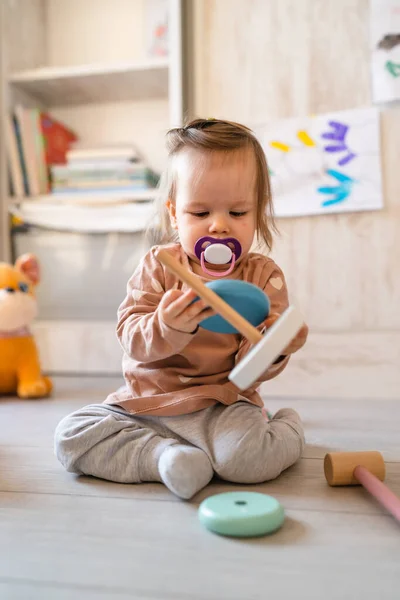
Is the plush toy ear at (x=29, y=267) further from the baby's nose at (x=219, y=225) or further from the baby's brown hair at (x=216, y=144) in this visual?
the baby's nose at (x=219, y=225)

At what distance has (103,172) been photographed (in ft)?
5.51

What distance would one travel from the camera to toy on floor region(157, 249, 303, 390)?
0.56 metres

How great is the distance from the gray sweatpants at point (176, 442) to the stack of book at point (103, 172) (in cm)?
98

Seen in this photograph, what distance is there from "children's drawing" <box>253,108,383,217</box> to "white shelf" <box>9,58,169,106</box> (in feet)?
1.46

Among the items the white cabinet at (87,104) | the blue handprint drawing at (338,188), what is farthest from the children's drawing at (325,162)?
the white cabinet at (87,104)

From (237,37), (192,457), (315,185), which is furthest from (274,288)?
(237,37)

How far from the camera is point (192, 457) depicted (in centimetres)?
69

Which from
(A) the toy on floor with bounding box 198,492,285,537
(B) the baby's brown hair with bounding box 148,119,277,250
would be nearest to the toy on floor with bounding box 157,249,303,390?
(A) the toy on floor with bounding box 198,492,285,537

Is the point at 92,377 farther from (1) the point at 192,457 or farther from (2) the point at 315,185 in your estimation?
(1) the point at 192,457

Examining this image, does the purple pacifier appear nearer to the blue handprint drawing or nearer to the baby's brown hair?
the baby's brown hair

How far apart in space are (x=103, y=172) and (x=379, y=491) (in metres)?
1.30

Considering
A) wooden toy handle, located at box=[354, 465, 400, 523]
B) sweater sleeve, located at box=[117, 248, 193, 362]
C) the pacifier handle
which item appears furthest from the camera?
the pacifier handle

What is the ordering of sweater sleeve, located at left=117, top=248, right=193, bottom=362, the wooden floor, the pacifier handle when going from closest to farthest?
1. the wooden floor
2. sweater sleeve, located at left=117, top=248, right=193, bottom=362
3. the pacifier handle

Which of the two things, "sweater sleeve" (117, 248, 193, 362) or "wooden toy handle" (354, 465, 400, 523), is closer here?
"wooden toy handle" (354, 465, 400, 523)
